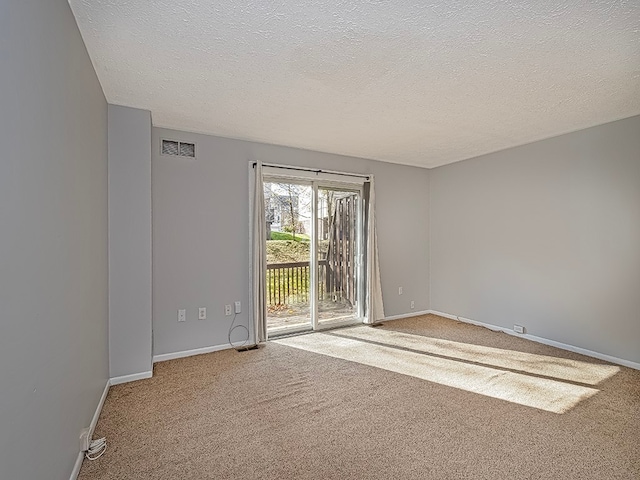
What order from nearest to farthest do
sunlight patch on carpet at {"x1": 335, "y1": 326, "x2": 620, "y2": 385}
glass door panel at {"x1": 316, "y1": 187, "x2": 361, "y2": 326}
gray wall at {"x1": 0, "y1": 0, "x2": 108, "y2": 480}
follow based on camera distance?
gray wall at {"x1": 0, "y1": 0, "x2": 108, "y2": 480}
sunlight patch on carpet at {"x1": 335, "y1": 326, "x2": 620, "y2": 385}
glass door panel at {"x1": 316, "y1": 187, "x2": 361, "y2": 326}

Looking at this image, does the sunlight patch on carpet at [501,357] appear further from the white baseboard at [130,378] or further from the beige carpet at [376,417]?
the white baseboard at [130,378]

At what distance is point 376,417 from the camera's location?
92.6 inches

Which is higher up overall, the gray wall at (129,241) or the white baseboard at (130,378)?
the gray wall at (129,241)

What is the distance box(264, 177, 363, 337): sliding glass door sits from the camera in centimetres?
426

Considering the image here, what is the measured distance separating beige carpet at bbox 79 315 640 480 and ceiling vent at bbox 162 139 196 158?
2174 mm

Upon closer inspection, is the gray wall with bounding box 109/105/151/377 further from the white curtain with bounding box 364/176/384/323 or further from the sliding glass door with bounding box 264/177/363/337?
the white curtain with bounding box 364/176/384/323

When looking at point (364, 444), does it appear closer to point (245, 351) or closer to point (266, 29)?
point (245, 351)

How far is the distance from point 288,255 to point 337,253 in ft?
2.42

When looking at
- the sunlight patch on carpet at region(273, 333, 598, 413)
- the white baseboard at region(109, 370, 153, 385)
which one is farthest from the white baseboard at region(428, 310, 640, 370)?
the white baseboard at region(109, 370, 153, 385)

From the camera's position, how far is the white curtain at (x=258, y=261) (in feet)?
12.6

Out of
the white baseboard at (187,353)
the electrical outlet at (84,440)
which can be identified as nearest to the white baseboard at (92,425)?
the electrical outlet at (84,440)

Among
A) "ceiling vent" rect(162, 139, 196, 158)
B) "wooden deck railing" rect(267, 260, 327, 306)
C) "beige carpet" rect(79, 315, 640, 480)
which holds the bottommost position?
"beige carpet" rect(79, 315, 640, 480)

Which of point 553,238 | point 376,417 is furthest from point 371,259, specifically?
point 376,417

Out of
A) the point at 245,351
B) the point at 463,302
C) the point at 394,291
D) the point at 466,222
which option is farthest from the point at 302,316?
the point at 466,222
